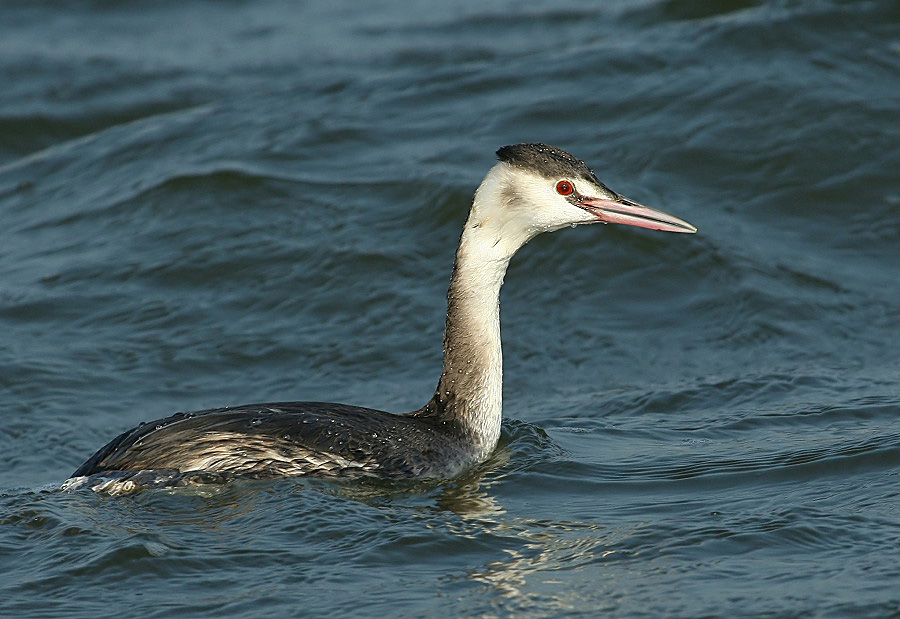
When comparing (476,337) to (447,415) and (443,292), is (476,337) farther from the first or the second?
(443,292)

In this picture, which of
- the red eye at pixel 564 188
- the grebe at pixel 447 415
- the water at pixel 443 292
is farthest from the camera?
the red eye at pixel 564 188

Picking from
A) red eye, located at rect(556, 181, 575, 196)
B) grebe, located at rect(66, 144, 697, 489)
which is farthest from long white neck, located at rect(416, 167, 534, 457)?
red eye, located at rect(556, 181, 575, 196)

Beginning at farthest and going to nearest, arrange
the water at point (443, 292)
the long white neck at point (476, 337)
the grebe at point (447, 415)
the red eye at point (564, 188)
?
the long white neck at point (476, 337)
the red eye at point (564, 188)
the grebe at point (447, 415)
the water at point (443, 292)

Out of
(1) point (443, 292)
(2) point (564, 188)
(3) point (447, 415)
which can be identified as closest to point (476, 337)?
(3) point (447, 415)

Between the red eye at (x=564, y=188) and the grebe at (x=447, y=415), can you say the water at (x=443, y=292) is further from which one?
the red eye at (x=564, y=188)

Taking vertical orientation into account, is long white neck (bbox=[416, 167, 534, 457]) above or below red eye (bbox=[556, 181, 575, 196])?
below

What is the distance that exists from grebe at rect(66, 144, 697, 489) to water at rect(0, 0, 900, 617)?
12 cm

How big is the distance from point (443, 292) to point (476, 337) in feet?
10.4

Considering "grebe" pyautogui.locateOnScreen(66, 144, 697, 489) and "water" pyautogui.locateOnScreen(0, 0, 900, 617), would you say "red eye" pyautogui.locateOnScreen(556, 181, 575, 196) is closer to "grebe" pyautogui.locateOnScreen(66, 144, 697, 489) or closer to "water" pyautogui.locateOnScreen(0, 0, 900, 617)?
"grebe" pyautogui.locateOnScreen(66, 144, 697, 489)

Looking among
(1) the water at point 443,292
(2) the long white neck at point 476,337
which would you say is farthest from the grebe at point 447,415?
(1) the water at point 443,292

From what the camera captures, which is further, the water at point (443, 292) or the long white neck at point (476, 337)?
the long white neck at point (476, 337)

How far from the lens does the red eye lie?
701 centimetres

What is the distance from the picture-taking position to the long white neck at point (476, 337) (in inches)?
281

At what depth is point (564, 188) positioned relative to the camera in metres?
7.02
